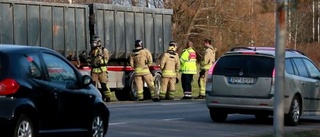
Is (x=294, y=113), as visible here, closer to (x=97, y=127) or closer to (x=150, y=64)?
(x=97, y=127)

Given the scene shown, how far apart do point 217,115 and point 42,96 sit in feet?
24.4

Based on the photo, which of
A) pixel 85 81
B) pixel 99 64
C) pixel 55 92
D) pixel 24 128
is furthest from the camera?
pixel 99 64

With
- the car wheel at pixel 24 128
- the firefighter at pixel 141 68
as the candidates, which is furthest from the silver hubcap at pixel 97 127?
the firefighter at pixel 141 68

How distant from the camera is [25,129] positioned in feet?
36.9

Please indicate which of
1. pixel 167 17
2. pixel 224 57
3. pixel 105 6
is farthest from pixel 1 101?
pixel 167 17

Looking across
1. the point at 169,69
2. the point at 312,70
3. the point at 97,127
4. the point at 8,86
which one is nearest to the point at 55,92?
the point at 8,86

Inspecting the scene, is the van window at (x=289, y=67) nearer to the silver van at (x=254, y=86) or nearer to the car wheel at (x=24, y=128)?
the silver van at (x=254, y=86)

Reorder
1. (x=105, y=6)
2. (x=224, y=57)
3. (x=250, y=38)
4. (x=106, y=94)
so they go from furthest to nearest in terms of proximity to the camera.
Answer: (x=250, y=38) → (x=105, y=6) → (x=106, y=94) → (x=224, y=57)

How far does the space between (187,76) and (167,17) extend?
3800 millimetres

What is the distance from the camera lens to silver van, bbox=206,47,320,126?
17375 mm

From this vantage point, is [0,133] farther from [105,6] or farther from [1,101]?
[105,6]

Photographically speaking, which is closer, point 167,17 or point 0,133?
point 0,133

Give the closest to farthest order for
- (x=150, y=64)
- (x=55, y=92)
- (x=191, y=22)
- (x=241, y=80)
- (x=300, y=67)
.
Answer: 1. (x=55, y=92)
2. (x=241, y=80)
3. (x=300, y=67)
4. (x=150, y=64)
5. (x=191, y=22)

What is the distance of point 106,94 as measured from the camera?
26.2m
